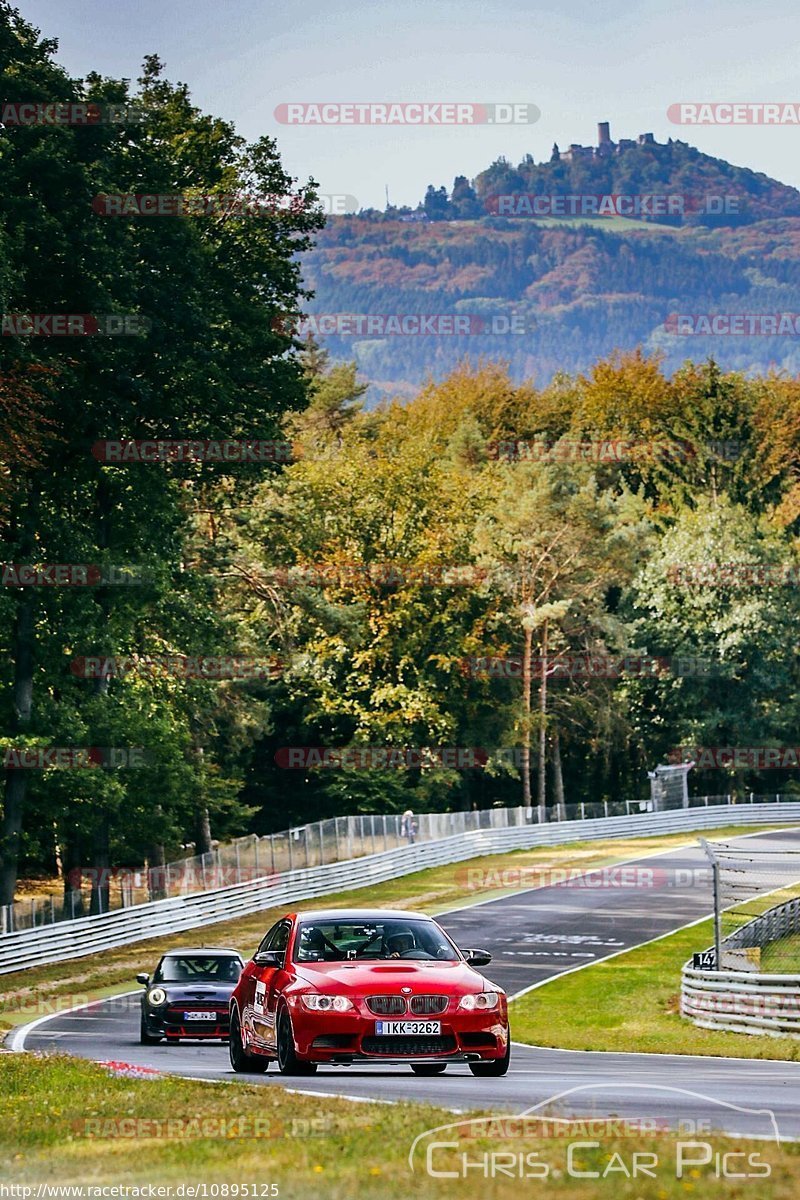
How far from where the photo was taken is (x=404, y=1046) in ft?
46.9

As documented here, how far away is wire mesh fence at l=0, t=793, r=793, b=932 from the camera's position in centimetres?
4253

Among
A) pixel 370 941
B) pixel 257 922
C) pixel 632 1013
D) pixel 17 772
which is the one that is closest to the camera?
pixel 370 941

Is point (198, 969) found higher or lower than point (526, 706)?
lower

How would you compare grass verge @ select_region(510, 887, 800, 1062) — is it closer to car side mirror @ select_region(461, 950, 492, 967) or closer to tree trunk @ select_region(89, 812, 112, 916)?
car side mirror @ select_region(461, 950, 492, 967)

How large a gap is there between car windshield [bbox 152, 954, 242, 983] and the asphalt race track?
0.95 metres

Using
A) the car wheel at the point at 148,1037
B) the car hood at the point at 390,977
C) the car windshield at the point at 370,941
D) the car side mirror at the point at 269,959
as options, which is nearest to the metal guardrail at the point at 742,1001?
the car wheel at the point at 148,1037

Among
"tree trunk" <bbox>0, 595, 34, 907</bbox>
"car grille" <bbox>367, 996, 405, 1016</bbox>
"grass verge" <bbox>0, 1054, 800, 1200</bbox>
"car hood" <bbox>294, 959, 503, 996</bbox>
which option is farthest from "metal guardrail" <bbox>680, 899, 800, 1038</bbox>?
"tree trunk" <bbox>0, 595, 34, 907</bbox>

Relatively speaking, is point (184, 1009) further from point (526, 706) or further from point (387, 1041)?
point (526, 706)

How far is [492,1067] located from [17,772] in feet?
97.2

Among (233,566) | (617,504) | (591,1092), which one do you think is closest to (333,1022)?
(591,1092)

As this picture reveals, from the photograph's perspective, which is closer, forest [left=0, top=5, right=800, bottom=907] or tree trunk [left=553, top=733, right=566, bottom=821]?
forest [left=0, top=5, right=800, bottom=907]

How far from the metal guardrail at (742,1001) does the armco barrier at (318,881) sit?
16.1 m

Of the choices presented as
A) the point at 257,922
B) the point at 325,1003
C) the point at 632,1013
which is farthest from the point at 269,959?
the point at 257,922

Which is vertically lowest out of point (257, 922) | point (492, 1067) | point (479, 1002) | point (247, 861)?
point (257, 922)
